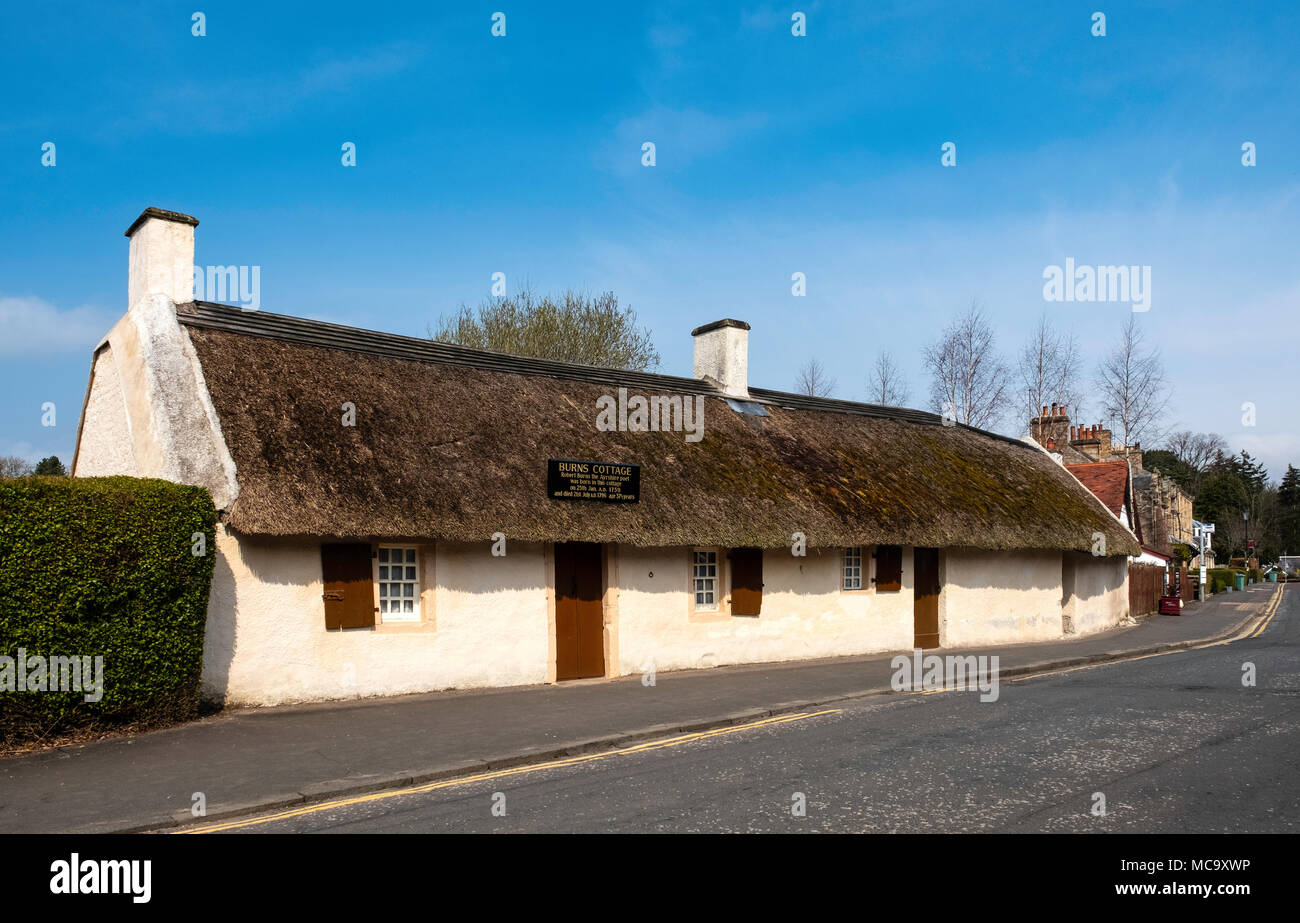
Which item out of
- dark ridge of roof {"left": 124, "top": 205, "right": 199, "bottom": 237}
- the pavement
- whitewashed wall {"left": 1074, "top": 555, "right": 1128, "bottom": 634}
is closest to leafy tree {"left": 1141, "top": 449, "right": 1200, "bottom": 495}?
whitewashed wall {"left": 1074, "top": 555, "right": 1128, "bottom": 634}

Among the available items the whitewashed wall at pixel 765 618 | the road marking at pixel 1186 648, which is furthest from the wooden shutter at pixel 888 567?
the road marking at pixel 1186 648

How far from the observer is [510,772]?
815cm

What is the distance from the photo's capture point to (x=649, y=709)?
1105 cm

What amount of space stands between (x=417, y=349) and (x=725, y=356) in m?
7.04

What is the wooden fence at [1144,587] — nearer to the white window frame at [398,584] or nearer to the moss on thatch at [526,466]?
the moss on thatch at [526,466]

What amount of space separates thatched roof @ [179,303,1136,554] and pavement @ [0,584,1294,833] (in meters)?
2.14

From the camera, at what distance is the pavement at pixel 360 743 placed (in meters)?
7.04

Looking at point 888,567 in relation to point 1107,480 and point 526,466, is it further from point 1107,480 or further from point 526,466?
point 1107,480

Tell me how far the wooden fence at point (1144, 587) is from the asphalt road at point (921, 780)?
19.5 m

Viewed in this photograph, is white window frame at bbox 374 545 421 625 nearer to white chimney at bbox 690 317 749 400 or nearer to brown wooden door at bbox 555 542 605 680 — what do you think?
brown wooden door at bbox 555 542 605 680
